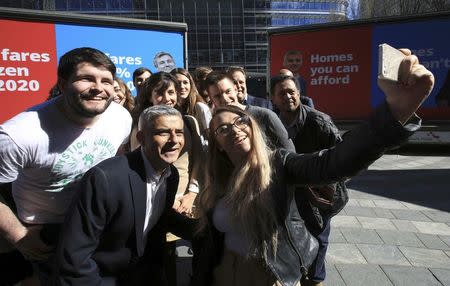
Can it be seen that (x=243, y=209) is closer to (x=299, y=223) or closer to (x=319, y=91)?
(x=299, y=223)

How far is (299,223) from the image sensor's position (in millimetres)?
1961

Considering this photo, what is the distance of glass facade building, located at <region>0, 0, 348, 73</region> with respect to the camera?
5931cm

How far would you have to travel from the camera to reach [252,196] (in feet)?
6.20

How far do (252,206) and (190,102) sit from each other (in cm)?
212

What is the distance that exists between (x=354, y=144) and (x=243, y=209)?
607 mm

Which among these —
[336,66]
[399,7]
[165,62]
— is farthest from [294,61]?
[399,7]

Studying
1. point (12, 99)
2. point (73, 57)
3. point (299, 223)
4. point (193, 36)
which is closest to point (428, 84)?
point (299, 223)

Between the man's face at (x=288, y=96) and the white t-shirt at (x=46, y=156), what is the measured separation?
1.59m

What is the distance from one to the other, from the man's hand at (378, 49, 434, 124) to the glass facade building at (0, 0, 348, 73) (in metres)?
57.7

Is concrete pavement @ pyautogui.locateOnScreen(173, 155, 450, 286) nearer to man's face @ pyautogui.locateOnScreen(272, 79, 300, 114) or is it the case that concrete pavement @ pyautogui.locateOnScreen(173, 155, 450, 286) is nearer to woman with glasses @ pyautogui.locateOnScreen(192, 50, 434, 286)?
man's face @ pyautogui.locateOnScreen(272, 79, 300, 114)

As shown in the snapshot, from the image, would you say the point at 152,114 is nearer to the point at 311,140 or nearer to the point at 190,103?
the point at 311,140

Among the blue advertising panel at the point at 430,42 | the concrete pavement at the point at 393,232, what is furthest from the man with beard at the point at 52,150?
the blue advertising panel at the point at 430,42

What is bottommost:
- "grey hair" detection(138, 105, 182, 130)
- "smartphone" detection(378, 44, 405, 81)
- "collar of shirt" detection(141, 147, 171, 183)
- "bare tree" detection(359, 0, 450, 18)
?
"collar of shirt" detection(141, 147, 171, 183)

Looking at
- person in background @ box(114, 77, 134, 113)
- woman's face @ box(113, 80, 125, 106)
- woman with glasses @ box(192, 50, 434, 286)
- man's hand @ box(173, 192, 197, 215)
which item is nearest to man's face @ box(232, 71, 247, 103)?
person in background @ box(114, 77, 134, 113)
